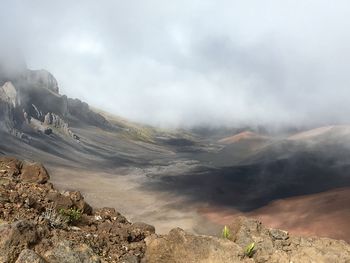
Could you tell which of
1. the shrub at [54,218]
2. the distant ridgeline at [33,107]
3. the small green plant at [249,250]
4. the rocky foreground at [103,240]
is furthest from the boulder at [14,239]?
the distant ridgeline at [33,107]

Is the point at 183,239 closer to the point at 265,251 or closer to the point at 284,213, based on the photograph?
the point at 265,251

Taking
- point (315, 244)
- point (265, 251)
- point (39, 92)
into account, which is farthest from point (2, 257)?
point (39, 92)

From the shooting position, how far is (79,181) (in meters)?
58.8

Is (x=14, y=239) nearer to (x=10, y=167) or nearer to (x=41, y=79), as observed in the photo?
(x=10, y=167)

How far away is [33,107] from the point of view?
368 feet

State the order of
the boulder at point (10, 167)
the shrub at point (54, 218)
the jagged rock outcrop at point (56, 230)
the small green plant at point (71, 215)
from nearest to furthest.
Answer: the jagged rock outcrop at point (56, 230), the shrub at point (54, 218), the small green plant at point (71, 215), the boulder at point (10, 167)

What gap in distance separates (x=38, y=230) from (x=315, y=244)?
18.4ft

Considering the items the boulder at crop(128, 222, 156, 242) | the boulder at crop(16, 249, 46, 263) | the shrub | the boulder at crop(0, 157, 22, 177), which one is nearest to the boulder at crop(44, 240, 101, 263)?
the boulder at crop(16, 249, 46, 263)

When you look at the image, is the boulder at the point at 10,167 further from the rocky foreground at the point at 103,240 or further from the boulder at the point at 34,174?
the rocky foreground at the point at 103,240

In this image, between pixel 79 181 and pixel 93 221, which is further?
pixel 79 181

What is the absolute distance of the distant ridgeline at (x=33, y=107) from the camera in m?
91.8

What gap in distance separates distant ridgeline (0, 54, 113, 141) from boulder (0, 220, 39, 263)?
80.5 meters

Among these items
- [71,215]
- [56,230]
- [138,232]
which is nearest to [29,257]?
[56,230]

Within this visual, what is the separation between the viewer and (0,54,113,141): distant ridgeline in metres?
91.8
